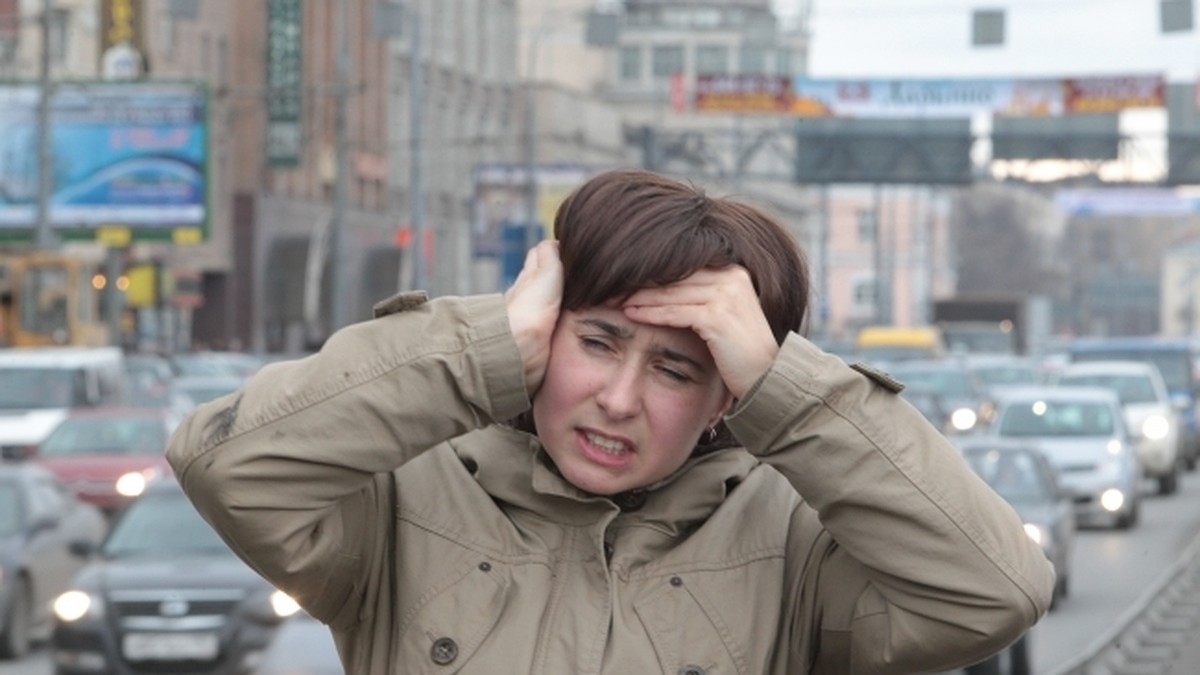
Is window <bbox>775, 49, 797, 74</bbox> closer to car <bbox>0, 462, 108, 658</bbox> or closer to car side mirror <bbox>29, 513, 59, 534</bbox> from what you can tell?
car <bbox>0, 462, 108, 658</bbox>

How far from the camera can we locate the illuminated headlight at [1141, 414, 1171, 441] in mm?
34688

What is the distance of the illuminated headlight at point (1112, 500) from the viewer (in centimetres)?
2883

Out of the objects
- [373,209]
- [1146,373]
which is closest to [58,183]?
[1146,373]

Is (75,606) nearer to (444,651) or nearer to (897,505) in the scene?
(444,651)

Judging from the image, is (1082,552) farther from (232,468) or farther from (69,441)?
(232,468)

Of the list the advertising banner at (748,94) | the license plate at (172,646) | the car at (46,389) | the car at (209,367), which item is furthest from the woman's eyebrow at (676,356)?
the advertising banner at (748,94)

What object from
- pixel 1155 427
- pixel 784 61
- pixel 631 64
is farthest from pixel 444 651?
pixel 784 61

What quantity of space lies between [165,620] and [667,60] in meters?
126

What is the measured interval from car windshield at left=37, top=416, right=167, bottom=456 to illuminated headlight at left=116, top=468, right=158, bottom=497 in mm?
755

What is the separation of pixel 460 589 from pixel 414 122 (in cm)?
4908

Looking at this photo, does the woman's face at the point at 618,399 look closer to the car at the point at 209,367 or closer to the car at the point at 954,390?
the car at the point at 954,390

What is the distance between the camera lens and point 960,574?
3346 mm

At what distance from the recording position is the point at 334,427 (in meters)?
3.35

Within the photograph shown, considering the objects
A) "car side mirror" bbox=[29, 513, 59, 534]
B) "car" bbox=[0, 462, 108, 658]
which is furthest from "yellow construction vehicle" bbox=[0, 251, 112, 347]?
"car side mirror" bbox=[29, 513, 59, 534]
